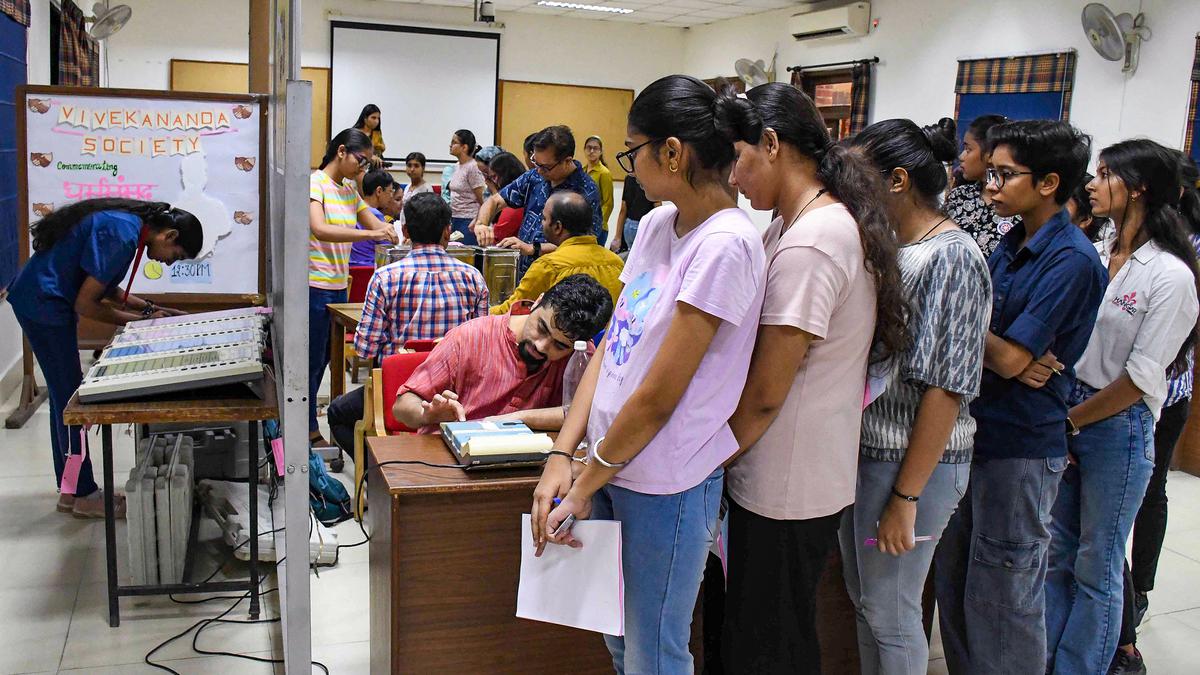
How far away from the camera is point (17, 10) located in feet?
16.8

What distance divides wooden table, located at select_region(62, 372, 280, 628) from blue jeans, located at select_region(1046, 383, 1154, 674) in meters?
1.91

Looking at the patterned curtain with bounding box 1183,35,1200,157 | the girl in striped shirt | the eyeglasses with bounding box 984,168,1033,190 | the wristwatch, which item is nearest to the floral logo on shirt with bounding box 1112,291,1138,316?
the wristwatch

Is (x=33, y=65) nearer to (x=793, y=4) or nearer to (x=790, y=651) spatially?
(x=790, y=651)

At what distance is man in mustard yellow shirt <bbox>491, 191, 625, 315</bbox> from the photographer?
3.55 meters

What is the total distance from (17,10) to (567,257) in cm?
357

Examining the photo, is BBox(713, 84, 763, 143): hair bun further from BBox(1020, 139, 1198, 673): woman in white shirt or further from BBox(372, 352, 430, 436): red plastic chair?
BBox(372, 352, 430, 436): red plastic chair

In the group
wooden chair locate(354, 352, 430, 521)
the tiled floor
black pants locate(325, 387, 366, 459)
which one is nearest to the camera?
the tiled floor

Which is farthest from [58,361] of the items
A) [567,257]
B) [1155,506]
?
Result: [1155,506]

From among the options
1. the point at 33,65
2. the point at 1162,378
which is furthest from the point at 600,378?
the point at 33,65

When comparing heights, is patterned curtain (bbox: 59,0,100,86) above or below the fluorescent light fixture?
below

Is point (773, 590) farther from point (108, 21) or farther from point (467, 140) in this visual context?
point (108, 21)

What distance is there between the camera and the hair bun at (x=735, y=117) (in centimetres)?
148

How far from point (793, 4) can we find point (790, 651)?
30.2ft

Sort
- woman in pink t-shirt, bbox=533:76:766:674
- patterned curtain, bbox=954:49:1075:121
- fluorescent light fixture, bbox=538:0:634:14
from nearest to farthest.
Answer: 1. woman in pink t-shirt, bbox=533:76:766:674
2. patterned curtain, bbox=954:49:1075:121
3. fluorescent light fixture, bbox=538:0:634:14
